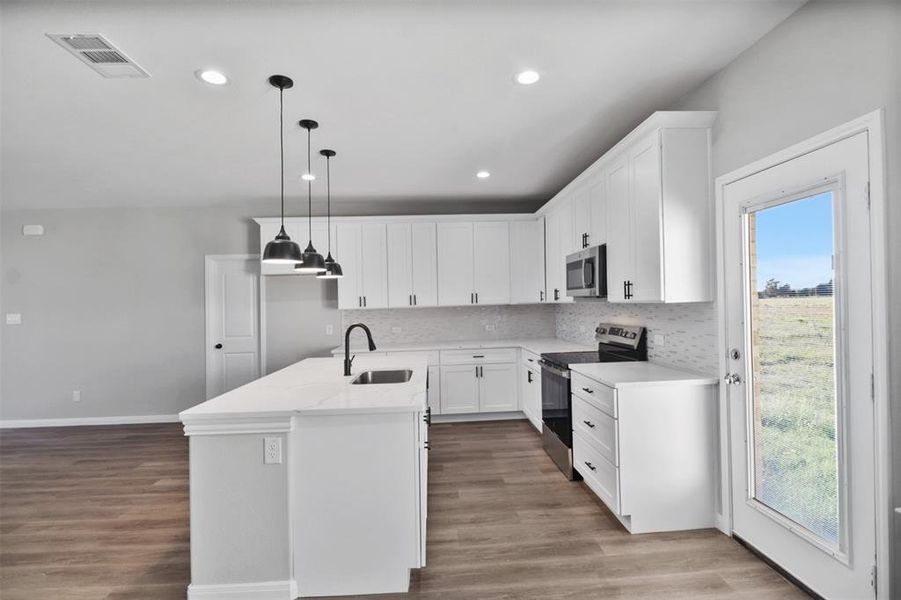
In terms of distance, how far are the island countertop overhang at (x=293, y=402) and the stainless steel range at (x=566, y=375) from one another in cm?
124

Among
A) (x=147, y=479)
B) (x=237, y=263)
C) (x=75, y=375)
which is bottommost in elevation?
(x=147, y=479)

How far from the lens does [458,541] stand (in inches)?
93.5

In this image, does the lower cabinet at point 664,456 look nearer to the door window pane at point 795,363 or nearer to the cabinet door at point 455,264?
the door window pane at point 795,363

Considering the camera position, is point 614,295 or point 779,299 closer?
point 779,299

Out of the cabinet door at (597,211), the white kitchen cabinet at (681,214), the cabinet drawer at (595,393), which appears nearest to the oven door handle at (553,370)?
the cabinet drawer at (595,393)

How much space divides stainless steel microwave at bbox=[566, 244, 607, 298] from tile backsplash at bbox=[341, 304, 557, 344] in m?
1.61

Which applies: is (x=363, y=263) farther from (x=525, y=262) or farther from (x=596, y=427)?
(x=596, y=427)

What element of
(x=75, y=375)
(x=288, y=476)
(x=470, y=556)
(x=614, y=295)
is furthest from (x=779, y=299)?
(x=75, y=375)

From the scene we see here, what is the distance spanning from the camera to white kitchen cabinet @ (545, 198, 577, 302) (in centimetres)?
399

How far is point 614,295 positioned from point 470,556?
1988 mm

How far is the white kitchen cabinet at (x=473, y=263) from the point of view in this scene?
16.1 ft

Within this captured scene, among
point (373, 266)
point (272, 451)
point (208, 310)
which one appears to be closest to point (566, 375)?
→ point (272, 451)

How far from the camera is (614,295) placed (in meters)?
3.05

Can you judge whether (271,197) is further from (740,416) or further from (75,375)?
(740,416)
